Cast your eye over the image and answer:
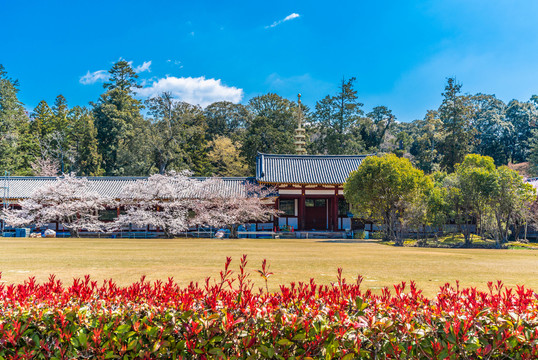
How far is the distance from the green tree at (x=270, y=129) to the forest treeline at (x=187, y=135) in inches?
4.1

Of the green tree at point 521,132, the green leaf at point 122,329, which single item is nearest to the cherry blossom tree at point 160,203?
the green leaf at point 122,329

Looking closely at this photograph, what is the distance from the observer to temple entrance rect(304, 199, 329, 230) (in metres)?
29.9

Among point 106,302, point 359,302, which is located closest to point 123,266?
point 106,302

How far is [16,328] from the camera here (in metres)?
2.44

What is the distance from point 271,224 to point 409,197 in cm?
1096

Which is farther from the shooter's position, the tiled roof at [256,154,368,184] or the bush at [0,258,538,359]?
the tiled roof at [256,154,368,184]

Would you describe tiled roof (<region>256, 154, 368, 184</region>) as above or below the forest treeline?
below

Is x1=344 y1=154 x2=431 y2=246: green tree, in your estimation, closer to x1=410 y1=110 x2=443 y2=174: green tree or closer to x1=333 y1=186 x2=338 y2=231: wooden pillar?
x1=333 y1=186 x2=338 y2=231: wooden pillar

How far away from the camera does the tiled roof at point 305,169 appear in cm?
2747

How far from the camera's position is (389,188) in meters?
19.1

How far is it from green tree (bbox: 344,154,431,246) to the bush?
16.1 m

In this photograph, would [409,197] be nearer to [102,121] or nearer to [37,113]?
[102,121]

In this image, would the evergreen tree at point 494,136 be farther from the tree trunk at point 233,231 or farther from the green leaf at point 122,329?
the green leaf at point 122,329

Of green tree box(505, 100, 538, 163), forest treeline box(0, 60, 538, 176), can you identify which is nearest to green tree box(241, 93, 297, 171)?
forest treeline box(0, 60, 538, 176)
